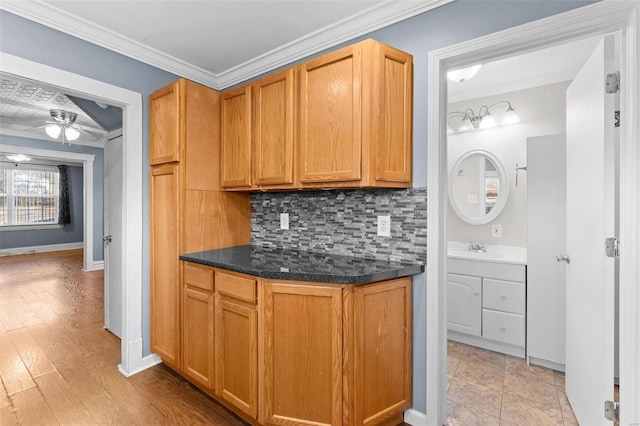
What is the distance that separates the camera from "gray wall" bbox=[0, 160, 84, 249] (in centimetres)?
765

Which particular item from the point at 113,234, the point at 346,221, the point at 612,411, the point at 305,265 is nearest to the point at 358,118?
the point at 346,221

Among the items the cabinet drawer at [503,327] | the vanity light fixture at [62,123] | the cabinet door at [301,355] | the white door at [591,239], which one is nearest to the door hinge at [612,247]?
the white door at [591,239]

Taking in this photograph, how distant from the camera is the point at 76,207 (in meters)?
8.51

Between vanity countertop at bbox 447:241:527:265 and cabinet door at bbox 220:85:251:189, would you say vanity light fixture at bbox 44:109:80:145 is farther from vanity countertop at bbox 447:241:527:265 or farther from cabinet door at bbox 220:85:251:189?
vanity countertop at bbox 447:241:527:265

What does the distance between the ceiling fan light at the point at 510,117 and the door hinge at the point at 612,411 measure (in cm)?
248

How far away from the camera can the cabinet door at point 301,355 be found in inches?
62.3

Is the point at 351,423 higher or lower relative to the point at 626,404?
lower

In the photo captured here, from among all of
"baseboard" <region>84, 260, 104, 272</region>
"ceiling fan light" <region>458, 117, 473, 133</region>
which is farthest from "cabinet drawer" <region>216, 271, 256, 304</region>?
"baseboard" <region>84, 260, 104, 272</region>

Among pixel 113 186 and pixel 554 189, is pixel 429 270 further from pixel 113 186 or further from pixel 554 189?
pixel 113 186

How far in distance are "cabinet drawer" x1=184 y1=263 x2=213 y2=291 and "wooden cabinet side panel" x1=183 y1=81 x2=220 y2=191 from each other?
0.60 meters

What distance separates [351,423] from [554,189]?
91.4 inches

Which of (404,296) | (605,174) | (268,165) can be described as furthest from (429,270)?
(268,165)

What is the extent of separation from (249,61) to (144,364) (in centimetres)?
262

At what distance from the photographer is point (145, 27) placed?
2201 mm
